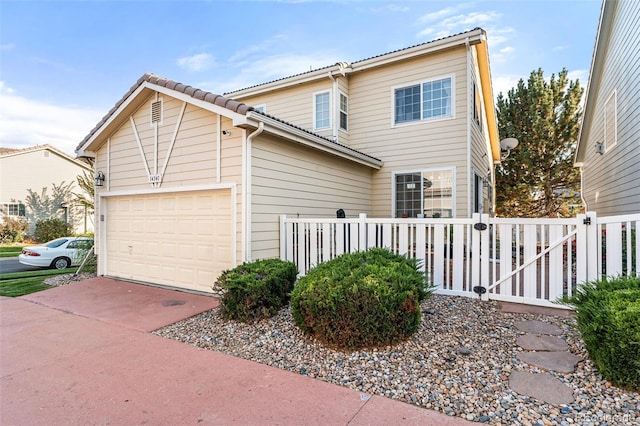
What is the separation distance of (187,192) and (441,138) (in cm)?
695

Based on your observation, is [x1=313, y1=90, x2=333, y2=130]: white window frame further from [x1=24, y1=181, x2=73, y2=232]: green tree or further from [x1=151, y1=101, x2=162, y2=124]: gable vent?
[x1=24, y1=181, x2=73, y2=232]: green tree

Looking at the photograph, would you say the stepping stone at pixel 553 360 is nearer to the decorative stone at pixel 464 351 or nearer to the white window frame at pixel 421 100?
the decorative stone at pixel 464 351

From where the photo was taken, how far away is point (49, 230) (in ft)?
65.5

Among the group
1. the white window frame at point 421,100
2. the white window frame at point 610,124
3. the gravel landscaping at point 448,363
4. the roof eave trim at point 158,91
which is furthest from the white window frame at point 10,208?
the white window frame at point 610,124

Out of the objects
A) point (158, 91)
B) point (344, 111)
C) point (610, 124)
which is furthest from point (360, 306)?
point (610, 124)

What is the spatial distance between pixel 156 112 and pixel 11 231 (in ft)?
→ 65.8

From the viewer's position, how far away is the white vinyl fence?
4531 mm

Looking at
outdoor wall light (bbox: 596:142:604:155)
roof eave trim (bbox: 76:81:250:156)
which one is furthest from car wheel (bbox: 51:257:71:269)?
outdoor wall light (bbox: 596:142:604:155)

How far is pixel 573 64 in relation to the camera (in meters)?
16.8

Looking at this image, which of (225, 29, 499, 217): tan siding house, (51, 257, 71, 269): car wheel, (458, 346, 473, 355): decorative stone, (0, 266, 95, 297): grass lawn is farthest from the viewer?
(51, 257, 71, 269): car wheel

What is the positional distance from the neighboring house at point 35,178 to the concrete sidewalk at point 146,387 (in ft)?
62.4

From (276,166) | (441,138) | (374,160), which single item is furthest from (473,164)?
(276,166)

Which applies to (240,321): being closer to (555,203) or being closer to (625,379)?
(625,379)

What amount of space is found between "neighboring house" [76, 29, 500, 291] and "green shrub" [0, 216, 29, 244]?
17252 mm
